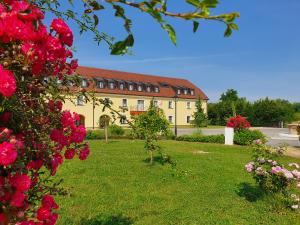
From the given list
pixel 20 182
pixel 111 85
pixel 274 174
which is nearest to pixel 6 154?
pixel 20 182

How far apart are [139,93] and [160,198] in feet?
147

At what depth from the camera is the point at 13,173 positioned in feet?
7.06

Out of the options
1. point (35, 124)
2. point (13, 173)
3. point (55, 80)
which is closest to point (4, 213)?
point (13, 173)

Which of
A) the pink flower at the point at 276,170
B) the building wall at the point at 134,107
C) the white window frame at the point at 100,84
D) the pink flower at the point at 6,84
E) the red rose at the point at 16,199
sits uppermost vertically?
the white window frame at the point at 100,84

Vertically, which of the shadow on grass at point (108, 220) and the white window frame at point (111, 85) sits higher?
the white window frame at point (111, 85)

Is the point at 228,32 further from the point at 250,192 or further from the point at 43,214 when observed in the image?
the point at 250,192

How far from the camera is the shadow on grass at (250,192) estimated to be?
8353 mm

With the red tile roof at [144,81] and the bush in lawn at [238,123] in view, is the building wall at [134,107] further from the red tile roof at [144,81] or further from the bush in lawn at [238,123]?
the bush in lawn at [238,123]

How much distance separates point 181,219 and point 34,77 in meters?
5.11

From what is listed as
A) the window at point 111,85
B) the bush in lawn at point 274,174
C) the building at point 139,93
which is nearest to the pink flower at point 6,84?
the bush in lawn at point 274,174

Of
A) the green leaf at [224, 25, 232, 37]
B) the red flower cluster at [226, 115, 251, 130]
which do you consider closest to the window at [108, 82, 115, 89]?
the red flower cluster at [226, 115, 251, 130]

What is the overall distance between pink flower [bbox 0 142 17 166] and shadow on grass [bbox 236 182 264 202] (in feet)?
23.8

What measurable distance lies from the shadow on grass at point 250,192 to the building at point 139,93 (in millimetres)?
33564

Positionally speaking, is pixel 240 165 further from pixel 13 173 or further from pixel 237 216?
pixel 13 173
